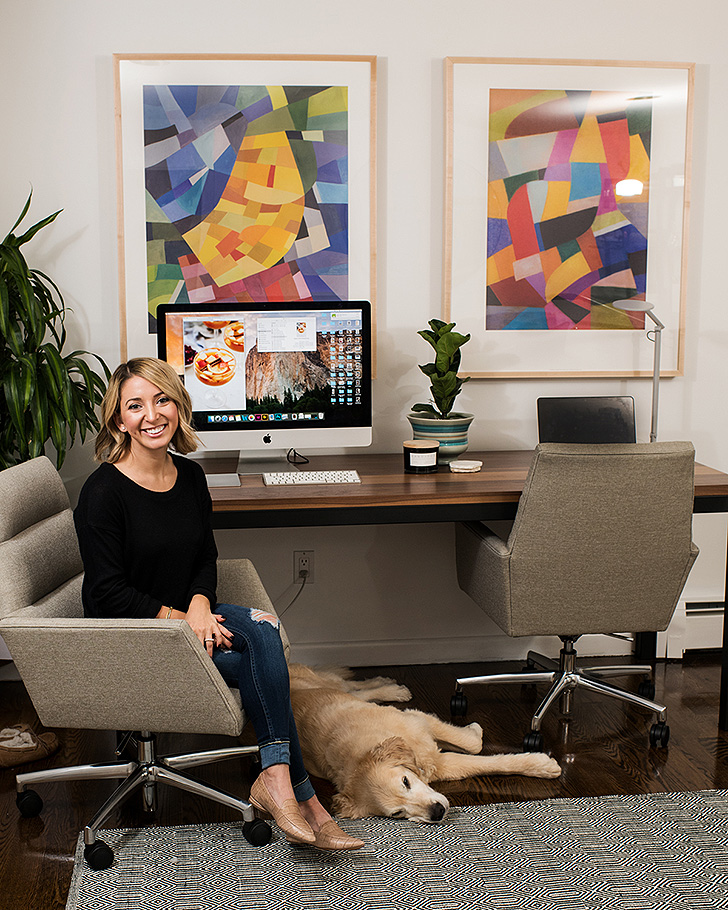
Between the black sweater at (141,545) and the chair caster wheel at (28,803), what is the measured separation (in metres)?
0.51

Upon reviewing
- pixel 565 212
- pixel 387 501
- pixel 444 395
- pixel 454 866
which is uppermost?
pixel 565 212

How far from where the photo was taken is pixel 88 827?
1913 millimetres

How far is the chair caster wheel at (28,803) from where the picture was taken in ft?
6.89

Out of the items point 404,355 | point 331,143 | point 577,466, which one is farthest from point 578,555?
point 331,143

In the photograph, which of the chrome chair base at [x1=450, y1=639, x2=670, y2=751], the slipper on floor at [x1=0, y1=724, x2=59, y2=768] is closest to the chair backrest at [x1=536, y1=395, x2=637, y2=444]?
the chrome chair base at [x1=450, y1=639, x2=670, y2=751]

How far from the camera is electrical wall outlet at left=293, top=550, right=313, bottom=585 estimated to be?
309cm

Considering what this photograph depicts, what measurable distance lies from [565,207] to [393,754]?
77.2 inches

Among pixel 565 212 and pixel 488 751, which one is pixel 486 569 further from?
pixel 565 212

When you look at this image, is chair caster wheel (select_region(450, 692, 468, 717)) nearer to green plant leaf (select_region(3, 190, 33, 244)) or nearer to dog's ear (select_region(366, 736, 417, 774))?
dog's ear (select_region(366, 736, 417, 774))

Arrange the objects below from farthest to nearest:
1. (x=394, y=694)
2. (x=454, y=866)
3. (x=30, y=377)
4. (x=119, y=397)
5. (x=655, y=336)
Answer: (x=655, y=336)
(x=394, y=694)
(x=30, y=377)
(x=119, y=397)
(x=454, y=866)

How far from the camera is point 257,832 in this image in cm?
198

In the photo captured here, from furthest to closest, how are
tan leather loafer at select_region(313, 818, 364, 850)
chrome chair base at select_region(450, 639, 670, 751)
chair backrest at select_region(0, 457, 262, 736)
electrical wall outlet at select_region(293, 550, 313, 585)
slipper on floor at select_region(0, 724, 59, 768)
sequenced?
electrical wall outlet at select_region(293, 550, 313, 585)
chrome chair base at select_region(450, 639, 670, 751)
slipper on floor at select_region(0, 724, 59, 768)
tan leather loafer at select_region(313, 818, 364, 850)
chair backrest at select_region(0, 457, 262, 736)

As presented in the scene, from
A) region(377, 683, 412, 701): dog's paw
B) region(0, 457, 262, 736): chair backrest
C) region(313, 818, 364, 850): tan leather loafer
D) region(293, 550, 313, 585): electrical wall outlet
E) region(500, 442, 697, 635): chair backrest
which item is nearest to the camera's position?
region(0, 457, 262, 736): chair backrest

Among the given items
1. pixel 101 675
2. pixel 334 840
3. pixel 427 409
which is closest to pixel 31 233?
pixel 427 409
